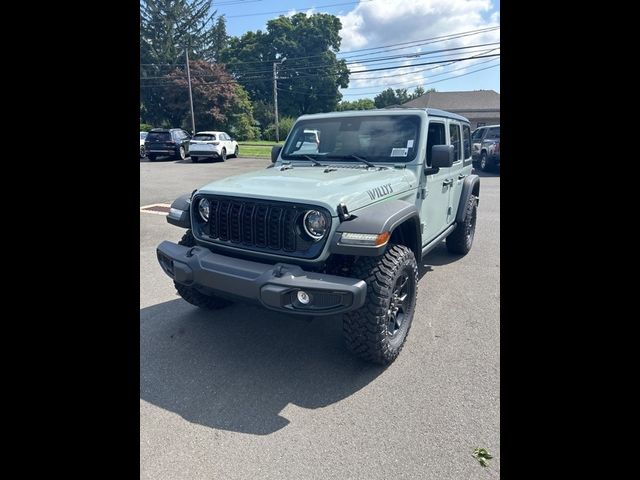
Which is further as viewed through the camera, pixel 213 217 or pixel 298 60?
pixel 298 60

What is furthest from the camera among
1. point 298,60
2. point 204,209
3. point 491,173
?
point 298,60

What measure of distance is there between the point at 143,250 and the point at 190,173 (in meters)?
11.3

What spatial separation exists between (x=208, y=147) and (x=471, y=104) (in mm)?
33898

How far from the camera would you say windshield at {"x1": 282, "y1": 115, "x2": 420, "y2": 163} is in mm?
3953

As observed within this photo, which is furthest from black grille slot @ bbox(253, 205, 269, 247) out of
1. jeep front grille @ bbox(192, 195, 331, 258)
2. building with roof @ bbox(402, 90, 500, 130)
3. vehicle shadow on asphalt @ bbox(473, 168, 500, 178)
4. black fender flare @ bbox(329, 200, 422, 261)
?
building with roof @ bbox(402, 90, 500, 130)

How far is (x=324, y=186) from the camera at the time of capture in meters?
3.09

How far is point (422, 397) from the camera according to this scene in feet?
8.84

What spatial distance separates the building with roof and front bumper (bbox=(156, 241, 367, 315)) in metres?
41.0

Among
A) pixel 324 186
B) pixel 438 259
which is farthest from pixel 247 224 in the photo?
pixel 438 259

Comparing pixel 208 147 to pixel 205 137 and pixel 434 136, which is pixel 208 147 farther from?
pixel 434 136

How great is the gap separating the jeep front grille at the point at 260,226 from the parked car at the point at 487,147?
14699mm
